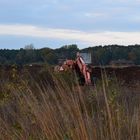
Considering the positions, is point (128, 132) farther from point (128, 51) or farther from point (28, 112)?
point (128, 51)

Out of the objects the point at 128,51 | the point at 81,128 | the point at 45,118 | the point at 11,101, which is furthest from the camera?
the point at 128,51

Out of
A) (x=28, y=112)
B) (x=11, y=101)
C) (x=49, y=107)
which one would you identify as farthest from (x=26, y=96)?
(x=11, y=101)

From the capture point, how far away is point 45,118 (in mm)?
5922

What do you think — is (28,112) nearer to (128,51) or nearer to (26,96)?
(26,96)

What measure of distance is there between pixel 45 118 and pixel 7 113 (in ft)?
7.24

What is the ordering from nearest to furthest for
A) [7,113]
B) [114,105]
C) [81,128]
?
1. [81,128]
2. [114,105]
3. [7,113]

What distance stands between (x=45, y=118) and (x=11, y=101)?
3.56 meters

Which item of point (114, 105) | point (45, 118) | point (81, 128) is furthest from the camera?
point (114, 105)

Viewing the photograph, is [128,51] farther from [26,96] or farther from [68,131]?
[68,131]

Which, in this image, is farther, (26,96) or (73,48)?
(73,48)

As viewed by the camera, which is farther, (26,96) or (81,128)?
(26,96)

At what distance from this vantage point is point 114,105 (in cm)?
649

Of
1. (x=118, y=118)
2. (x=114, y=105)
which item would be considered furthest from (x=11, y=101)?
(x=118, y=118)

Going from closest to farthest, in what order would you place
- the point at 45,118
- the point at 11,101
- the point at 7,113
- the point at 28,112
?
the point at 45,118 < the point at 28,112 < the point at 7,113 < the point at 11,101
